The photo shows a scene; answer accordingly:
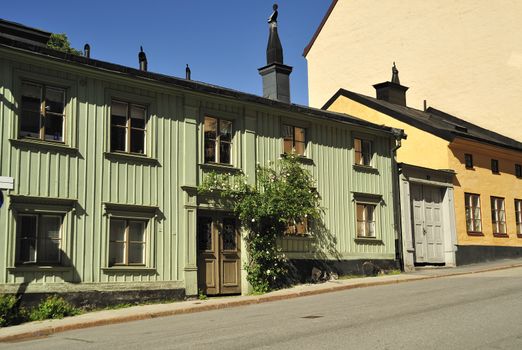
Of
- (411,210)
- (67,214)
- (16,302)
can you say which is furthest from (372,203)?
(16,302)

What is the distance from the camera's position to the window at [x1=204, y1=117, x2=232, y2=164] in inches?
688

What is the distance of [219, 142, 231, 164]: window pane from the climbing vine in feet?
1.53

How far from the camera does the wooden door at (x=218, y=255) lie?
16922 mm

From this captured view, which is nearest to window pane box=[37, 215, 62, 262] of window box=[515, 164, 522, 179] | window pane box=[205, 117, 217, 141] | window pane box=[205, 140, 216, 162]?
window pane box=[205, 140, 216, 162]

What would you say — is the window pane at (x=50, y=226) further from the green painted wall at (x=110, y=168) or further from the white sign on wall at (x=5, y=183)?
the white sign on wall at (x=5, y=183)

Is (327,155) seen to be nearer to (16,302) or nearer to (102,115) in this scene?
(102,115)

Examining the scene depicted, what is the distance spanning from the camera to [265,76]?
21875 mm

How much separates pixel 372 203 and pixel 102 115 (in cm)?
996

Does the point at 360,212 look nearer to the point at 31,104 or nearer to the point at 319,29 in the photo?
the point at 31,104

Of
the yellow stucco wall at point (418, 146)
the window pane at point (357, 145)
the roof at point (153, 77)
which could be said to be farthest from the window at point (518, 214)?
the roof at point (153, 77)

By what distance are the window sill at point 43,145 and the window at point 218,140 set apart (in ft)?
12.7

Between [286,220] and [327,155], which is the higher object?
[327,155]

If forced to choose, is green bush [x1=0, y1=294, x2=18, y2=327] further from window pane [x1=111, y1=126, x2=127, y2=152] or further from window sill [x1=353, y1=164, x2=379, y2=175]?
window sill [x1=353, y1=164, x2=379, y2=175]

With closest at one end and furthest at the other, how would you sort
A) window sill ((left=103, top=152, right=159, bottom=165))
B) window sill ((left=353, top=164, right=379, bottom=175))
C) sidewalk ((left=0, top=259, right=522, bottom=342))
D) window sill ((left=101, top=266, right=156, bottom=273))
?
sidewalk ((left=0, top=259, right=522, bottom=342))
window sill ((left=101, top=266, right=156, bottom=273))
window sill ((left=103, top=152, right=159, bottom=165))
window sill ((left=353, top=164, right=379, bottom=175))
